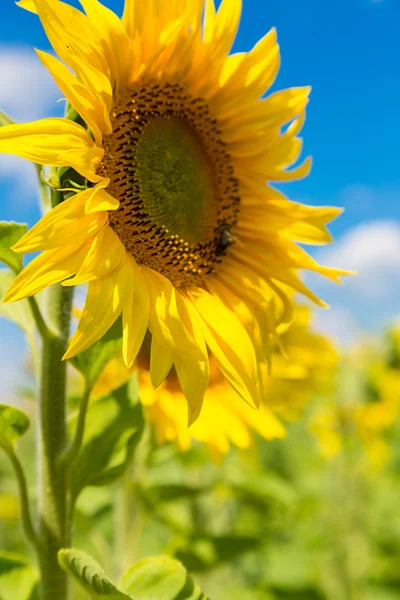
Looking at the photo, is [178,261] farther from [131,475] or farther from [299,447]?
[299,447]

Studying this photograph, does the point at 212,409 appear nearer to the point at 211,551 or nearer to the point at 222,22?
the point at 211,551

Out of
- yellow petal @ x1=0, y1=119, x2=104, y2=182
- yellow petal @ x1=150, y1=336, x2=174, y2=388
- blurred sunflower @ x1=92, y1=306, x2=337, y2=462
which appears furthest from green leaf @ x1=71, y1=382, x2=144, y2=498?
blurred sunflower @ x1=92, y1=306, x2=337, y2=462

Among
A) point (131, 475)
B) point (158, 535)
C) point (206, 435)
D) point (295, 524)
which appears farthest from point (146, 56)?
point (295, 524)

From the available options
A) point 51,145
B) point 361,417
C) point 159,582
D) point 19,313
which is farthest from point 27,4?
point 361,417

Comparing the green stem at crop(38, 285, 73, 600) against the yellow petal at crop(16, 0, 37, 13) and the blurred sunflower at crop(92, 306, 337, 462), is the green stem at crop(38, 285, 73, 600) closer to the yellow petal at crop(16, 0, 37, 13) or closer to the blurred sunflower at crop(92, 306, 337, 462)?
the yellow petal at crop(16, 0, 37, 13)

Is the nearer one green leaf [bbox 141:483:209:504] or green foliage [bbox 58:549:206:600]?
green foliage [bbox 58:549:206:600]

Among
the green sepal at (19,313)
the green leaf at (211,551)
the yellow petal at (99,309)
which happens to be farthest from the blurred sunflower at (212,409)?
the yellow petal at (99,309)
